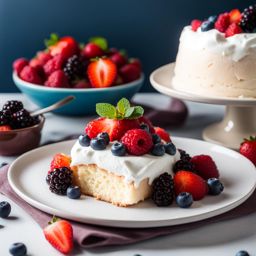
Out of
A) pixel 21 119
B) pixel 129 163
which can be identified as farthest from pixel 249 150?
pixel 21 119

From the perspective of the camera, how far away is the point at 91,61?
2.36 meters

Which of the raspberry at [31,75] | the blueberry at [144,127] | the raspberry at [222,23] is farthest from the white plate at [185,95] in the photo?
the raspberry at [31,75]

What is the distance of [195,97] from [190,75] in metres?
0.14

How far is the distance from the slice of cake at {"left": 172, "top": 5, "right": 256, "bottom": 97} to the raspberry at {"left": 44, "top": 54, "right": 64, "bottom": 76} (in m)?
0.49

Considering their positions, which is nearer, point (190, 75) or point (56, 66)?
point (190, 75)

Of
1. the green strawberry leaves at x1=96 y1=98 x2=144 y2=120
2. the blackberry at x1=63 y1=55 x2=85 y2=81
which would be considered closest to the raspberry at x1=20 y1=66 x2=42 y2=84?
the blackberry at x1=63 y1=55 x2=85 y2=81

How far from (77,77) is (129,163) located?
2.90 feet

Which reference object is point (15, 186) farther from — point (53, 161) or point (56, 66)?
point (56, 66)

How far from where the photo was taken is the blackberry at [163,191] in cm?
150

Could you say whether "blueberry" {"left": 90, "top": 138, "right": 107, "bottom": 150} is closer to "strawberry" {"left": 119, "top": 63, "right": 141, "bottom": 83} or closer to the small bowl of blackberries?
the small bowl of blackberries

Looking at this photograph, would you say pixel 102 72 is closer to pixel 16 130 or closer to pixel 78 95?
pixel 78 95

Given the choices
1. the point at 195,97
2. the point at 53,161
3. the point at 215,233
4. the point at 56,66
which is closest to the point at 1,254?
the point at 53,161

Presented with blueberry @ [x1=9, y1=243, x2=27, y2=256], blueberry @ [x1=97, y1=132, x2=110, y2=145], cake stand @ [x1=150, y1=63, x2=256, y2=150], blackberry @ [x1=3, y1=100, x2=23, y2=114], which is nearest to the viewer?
blueberry @ [x1=9, y1=243, x2=27, y2=256]

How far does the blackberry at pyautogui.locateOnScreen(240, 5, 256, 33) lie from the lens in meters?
2.01
